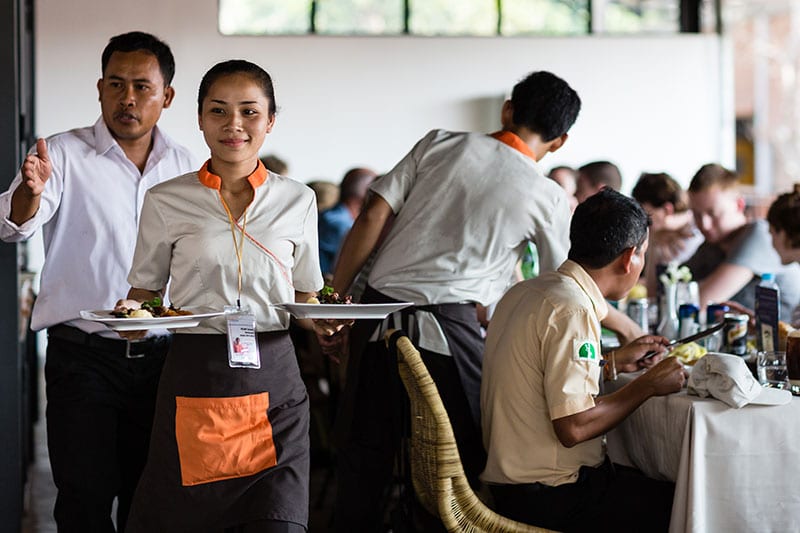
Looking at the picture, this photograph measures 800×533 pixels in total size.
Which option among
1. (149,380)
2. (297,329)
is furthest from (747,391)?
(297,329)

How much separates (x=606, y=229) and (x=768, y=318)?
75 cm

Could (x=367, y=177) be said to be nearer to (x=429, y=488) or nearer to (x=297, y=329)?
(x=297, y=329)

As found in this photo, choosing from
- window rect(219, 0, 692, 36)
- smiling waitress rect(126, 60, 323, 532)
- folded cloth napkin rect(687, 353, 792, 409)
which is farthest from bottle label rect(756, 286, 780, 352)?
window rect(219, 0, 692, 36)

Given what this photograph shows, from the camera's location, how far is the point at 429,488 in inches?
112

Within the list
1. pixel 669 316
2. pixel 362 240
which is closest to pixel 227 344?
pixel 362 240

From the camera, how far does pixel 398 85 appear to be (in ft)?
31.7

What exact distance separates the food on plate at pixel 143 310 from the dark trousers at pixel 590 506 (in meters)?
1.02

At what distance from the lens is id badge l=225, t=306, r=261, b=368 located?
2271 millimetres

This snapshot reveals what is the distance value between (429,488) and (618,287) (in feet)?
2.37

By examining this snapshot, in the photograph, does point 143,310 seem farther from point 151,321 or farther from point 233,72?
point 233,72

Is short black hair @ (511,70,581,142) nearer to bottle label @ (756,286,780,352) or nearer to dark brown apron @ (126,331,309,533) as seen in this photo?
bottle label @ (756,286,780,352)

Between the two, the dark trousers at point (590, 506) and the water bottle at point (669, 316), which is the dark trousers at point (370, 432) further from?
the water bottle at point (669, 316)

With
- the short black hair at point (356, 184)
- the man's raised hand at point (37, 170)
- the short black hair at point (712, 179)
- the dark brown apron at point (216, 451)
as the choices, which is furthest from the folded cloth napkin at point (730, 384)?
the short black hair at point (356, 184)

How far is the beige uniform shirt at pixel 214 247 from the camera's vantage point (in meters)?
2.35
